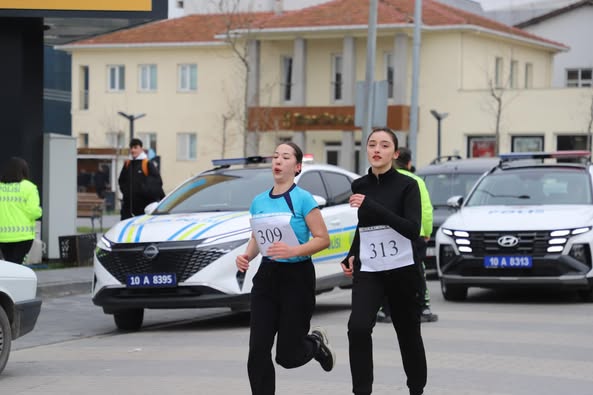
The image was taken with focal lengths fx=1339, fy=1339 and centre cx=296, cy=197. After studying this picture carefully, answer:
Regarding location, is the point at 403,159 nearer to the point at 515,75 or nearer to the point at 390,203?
the point at 390,203

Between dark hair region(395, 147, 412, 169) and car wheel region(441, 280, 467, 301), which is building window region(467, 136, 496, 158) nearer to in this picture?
car wheel region(441, 280, 467, 301)

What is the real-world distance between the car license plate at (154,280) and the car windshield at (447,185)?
8.88m

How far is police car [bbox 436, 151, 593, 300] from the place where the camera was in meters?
15.8

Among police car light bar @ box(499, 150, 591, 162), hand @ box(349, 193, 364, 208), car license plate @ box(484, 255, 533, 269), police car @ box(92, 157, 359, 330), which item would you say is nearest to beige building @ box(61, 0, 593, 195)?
police car light bar @ box(499, 150, 591, 162)

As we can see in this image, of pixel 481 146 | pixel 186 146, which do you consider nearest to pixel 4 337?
pixel 481 146

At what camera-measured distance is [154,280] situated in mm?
13375

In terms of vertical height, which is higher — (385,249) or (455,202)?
(385,249)

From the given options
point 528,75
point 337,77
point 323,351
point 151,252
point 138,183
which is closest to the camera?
point 323,351

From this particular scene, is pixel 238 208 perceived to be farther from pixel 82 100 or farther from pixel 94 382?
pixel 82 100

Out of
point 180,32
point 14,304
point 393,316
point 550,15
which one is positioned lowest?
point 14,304

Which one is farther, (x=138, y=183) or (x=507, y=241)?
(x=138, y=183)

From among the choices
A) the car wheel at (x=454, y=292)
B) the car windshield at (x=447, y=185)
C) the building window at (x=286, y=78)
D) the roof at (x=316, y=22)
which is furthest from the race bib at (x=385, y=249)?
the building window at (x=286, y=78)

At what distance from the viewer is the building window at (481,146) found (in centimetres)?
5453

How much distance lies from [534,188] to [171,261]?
5.93 m
